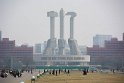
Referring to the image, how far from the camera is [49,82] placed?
64.5 metres

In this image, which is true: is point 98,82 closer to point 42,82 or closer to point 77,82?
point 77,82

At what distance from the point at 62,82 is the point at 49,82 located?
188 centimetres

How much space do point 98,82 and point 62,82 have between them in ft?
14.7

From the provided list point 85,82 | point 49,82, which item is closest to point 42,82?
point 49,82

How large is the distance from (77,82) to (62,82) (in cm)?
179

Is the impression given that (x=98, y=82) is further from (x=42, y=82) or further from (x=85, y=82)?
(x=42, y=82)

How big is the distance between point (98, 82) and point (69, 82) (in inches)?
137

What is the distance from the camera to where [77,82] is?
63031mm

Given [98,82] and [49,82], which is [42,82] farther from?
[98,82]

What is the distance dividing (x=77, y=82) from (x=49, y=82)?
361 centimetres

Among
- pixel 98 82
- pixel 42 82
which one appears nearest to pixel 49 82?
pixel 42 82

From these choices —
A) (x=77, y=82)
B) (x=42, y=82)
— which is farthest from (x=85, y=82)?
(x=42, y=82)

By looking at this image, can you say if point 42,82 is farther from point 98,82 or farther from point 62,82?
point 98,82

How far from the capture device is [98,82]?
61.7 m
